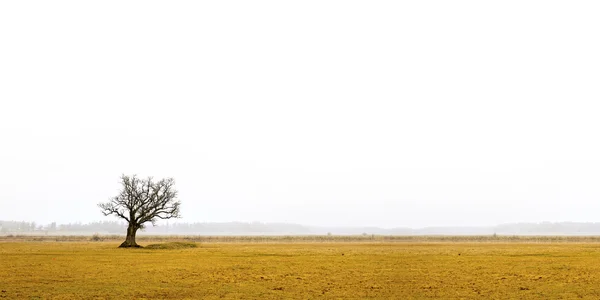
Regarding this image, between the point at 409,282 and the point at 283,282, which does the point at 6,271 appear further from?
the point at 409,282

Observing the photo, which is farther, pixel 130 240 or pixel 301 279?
pixel 130 240

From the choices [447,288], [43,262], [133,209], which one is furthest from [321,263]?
[133,209]

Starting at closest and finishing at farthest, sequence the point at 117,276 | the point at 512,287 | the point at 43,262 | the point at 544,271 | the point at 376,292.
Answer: the point at 376,292 → the point at 512,287 → the point at 117,276 → the point at 544,271 → the point at 43,262

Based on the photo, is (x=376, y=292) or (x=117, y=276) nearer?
(x=376, y=292)

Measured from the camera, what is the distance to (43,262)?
3722 centimetres

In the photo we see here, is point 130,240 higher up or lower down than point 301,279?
higher up

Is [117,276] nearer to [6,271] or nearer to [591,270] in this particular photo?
[6,271]

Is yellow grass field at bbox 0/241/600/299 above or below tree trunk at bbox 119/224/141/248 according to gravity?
below

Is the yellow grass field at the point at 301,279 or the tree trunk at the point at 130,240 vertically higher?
the tree trunk at the point at 130,240

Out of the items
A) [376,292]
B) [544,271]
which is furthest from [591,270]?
[376,292]

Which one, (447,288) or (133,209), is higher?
(133,209)

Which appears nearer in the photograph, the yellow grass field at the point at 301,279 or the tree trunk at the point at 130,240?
the yellow grass field at the point at 301,279

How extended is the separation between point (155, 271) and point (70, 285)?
7427 mm

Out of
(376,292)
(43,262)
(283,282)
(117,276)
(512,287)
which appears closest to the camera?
(376,292)
